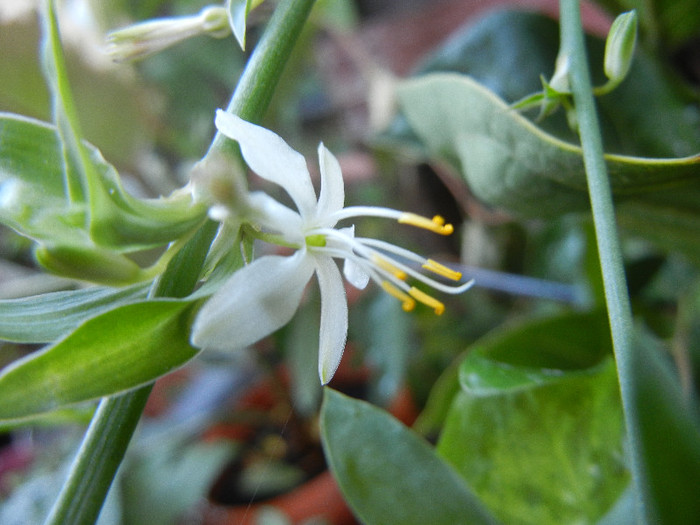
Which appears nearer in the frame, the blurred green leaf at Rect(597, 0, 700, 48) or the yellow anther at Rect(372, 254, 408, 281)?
the yellow anther at Rect(372, 254, 408, 281)

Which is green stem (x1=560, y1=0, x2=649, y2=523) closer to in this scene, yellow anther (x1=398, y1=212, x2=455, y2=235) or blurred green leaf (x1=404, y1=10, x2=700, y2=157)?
yellow anther (x1=398, y1=212, x2=455, y2=235)

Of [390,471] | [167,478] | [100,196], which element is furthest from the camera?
[167,478]

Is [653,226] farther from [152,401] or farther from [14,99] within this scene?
[152,401]

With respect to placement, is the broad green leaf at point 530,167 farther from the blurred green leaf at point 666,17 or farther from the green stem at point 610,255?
the blurred green leaf at point 666,17

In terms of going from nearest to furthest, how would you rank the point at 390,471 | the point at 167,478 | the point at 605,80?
the point at 390,471
the point at 605,80
the point at 167,478

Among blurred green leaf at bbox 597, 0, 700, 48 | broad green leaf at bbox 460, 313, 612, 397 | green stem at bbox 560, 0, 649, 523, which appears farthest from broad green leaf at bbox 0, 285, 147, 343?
blurred green leaf at bbox 597, 0, 700, 48

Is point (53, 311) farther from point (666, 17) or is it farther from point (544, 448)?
point (666, 17)

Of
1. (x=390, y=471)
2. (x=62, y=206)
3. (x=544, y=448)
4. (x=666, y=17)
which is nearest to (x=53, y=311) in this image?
(x=62, y=206)
